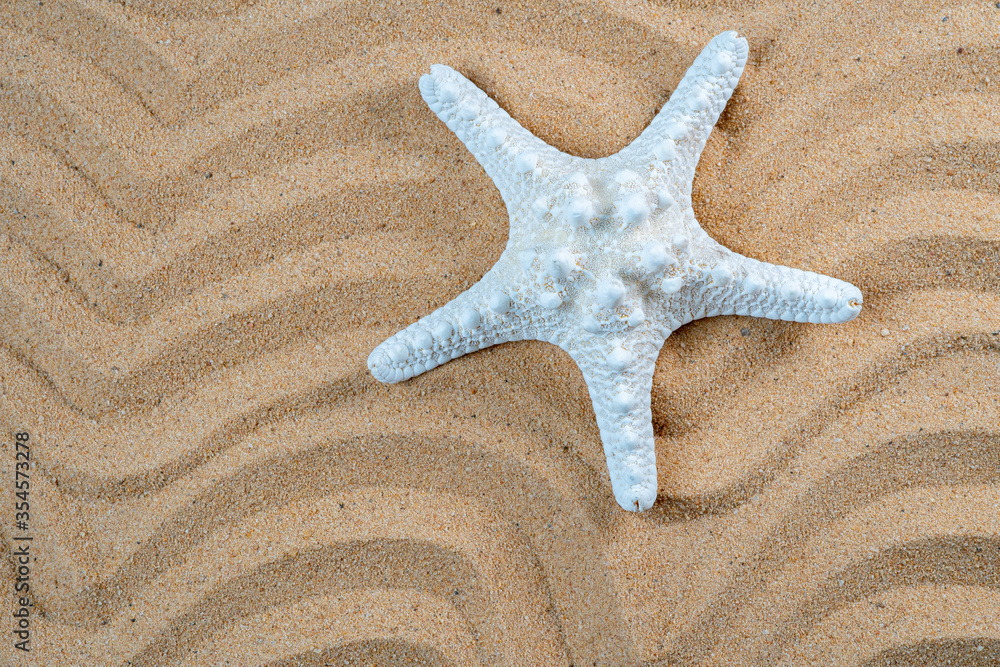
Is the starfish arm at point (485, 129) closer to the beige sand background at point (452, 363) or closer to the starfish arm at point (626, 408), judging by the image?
the beige sand background at point (452, 363)

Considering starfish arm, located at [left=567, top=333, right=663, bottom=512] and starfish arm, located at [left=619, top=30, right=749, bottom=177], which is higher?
starfish arm, located at [left=619, top=30, right=749, bottom=177]

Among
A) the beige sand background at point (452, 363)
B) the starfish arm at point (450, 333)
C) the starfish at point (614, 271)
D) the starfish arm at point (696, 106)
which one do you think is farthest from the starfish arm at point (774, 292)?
the starfish arm at point (450, 333)

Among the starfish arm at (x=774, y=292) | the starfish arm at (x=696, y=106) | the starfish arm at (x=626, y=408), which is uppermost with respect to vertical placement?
the starfish arm at (x=696, y=106)

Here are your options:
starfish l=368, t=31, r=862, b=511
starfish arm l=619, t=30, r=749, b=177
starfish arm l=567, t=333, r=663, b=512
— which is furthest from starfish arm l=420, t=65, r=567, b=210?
starfish arm l=567, t=333, r=663, b=512

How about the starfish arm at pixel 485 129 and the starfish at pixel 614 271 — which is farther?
the starfish arm at pixel 485 129

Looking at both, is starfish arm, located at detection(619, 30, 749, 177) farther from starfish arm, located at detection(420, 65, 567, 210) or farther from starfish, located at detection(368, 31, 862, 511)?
starfish arm, located at detection(420, 65, 567, 210)

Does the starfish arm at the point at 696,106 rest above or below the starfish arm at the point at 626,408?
above
